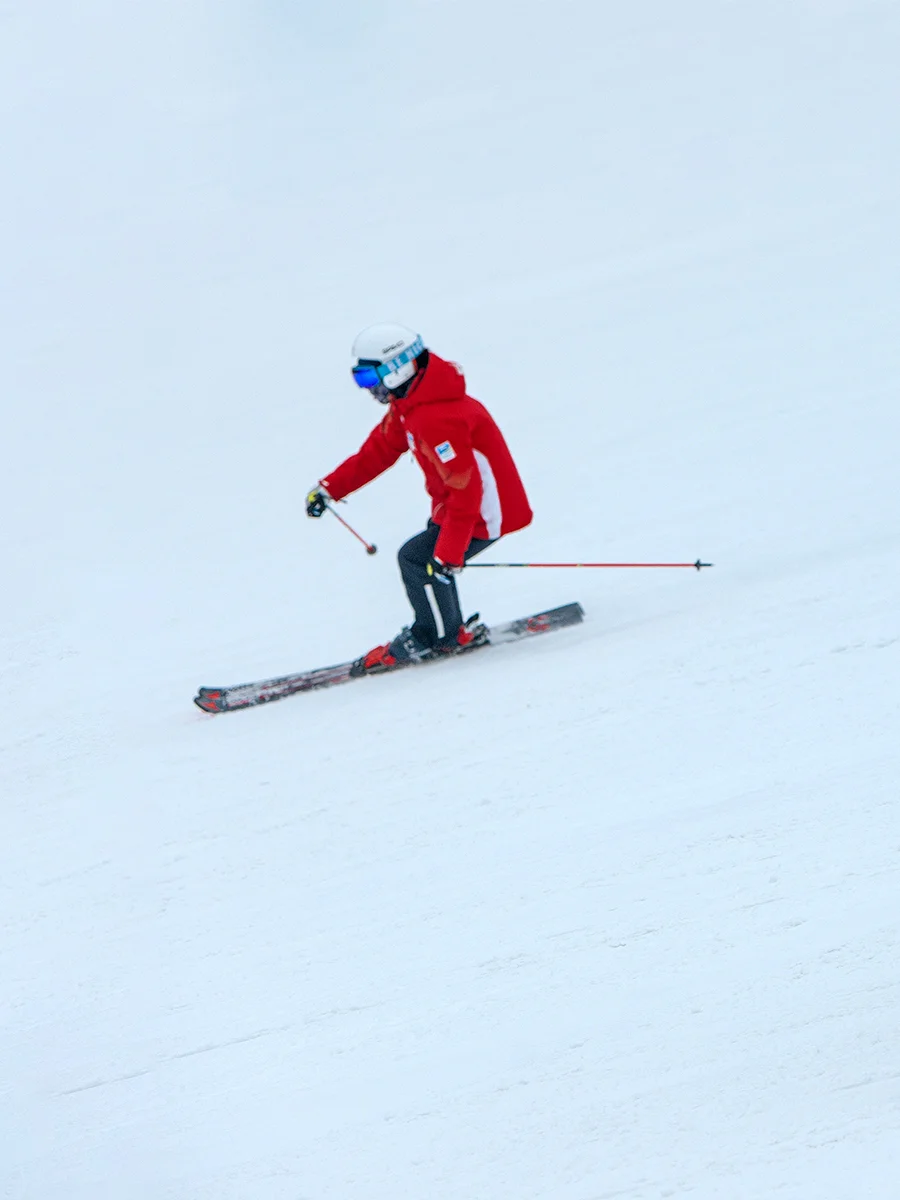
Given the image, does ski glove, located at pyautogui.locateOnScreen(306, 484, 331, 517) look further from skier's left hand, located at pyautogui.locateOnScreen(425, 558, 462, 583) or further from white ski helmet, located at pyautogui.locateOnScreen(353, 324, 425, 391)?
white ski helmet, located at pyautogui.locateOnScreen(353, 324, 425, 391)

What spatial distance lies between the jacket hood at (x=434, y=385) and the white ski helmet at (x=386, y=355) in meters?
0.05

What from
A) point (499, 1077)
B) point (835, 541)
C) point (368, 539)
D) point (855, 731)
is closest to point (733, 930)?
point (499, 1077)

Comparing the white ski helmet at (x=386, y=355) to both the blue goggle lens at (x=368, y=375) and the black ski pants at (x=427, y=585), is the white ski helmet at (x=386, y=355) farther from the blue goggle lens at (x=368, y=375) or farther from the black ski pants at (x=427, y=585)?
the black ski pants at (x=427, y=585)

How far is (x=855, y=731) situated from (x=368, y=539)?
3.29 metres

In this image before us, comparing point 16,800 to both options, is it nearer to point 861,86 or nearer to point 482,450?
point 482,450

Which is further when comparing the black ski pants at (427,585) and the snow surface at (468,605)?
the black ski pants at (427,585)

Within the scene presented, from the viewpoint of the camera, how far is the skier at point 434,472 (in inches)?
174

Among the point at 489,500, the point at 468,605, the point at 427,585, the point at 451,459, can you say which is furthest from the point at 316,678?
the point at 451,459

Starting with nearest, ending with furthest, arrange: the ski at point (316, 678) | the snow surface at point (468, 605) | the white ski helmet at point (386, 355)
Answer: the snow surface at point (468, 605)
the white ski helmet at point (386, 355)
the ski at point (316, 678)

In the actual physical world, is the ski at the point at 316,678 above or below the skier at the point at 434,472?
below

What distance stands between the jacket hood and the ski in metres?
1.25

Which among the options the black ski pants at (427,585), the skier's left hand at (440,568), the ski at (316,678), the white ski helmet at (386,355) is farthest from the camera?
the ski at (316,678)

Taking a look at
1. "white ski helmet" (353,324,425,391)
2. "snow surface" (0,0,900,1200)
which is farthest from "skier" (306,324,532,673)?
"snow surface" (0,0,900,1200)

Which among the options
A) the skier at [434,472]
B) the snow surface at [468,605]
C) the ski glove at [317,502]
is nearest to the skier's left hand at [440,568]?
the skier at [434,472]
